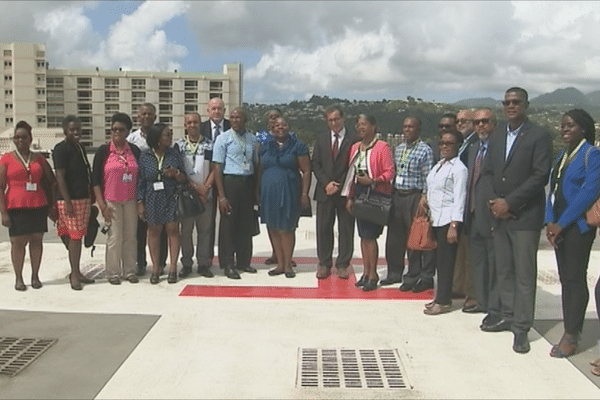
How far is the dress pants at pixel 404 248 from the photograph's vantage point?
6.27 m

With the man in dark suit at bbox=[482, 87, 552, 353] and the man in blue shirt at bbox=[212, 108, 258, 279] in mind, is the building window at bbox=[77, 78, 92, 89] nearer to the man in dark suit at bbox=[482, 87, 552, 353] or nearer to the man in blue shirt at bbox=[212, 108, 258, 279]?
the man in blue shirt at bbox=[212, 108, 258, 279]

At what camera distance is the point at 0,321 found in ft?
17.4

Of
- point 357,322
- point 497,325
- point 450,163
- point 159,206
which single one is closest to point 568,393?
point 497,325

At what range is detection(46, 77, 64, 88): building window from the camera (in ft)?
282

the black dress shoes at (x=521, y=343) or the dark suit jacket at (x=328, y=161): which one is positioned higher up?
the dark suit jacket at (x=328, y=161)

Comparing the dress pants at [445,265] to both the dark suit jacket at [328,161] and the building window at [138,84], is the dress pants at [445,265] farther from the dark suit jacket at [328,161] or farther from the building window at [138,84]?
the building window at [138,84]

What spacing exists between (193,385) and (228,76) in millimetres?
89283

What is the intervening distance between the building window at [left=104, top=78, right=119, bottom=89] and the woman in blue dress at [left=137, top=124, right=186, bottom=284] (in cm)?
8827

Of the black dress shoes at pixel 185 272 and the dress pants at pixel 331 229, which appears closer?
the dress pants at pixel 331 229

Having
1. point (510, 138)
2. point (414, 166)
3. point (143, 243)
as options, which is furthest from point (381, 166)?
point (143, 243)

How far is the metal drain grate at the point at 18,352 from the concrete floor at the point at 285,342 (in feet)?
0.75

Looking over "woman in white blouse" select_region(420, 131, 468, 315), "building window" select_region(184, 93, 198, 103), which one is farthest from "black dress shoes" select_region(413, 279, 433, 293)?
"building window" select_region(184, 93, 198, 103)

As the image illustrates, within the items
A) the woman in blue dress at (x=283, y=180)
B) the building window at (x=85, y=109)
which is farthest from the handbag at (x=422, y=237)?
the building window at (x=85, y=109)

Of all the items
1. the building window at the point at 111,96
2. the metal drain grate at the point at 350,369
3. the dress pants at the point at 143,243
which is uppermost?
the building window at the point at 111,96
